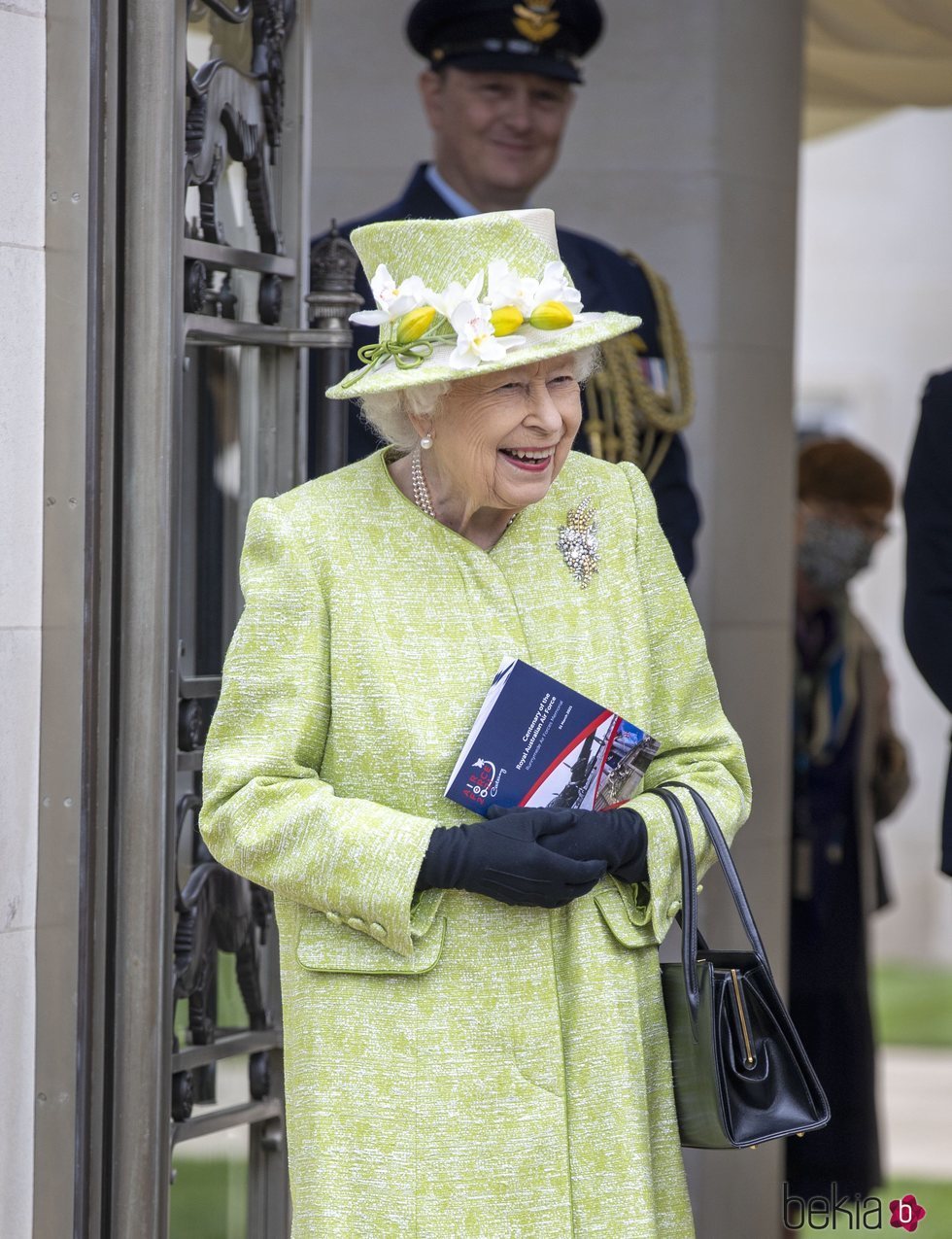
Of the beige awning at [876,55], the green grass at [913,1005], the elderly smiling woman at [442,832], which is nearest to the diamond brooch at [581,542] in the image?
the elderly smiling woman at [442,832]

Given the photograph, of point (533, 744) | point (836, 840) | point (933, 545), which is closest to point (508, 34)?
point (933, 545)

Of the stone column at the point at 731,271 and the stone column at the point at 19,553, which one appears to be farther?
the stone column at the point at 731,271

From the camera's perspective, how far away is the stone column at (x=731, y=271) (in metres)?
4.57

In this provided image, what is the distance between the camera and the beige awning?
487 cm

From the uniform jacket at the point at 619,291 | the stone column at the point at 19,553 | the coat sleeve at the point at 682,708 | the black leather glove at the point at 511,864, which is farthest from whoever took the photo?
the uniform jacket at the point at 619,291

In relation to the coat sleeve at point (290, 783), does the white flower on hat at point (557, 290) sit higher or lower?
higher

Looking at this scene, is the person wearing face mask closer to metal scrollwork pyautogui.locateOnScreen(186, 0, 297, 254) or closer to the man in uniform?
the man in uniform

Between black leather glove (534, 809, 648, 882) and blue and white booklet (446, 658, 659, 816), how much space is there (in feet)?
0.17

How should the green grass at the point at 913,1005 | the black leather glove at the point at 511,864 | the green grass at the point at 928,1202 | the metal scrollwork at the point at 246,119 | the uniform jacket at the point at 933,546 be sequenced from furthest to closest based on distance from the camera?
the green grass at the point at 913,1005
the green grass at the point at 928,1202
the uniform jacket at the point at 933,546
the metal scrollwork at the point at 246,119
the black leather glove at the point at 511,864

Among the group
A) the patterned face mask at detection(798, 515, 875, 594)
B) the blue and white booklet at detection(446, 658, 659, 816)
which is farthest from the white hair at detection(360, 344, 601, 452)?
the patterned face mask at detection(798, 515, 875, 594)

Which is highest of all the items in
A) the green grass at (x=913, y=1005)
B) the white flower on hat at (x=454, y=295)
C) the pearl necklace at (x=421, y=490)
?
the white flower on hat at (x=454, y=295)

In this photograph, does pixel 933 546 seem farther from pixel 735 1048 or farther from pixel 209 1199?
pixel 209 1199

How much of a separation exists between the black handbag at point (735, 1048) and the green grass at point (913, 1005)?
6.46 meters

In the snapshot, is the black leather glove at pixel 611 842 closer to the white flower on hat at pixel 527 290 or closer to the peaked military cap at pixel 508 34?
the white flower on hat at pixel 527 290
